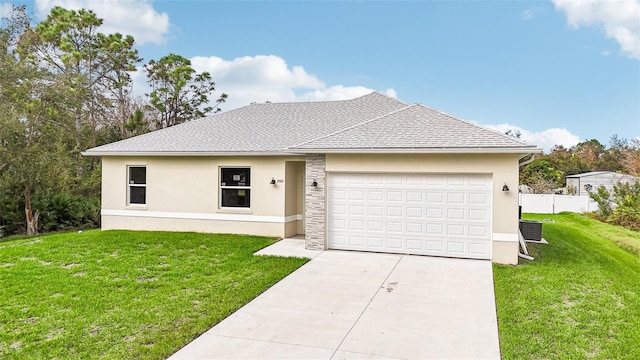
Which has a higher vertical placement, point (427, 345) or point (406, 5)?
point (406, 5)

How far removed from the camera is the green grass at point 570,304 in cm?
518

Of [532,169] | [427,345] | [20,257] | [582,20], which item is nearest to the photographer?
[427,345]

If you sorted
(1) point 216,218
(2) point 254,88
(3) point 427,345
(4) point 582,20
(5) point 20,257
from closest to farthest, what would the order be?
(3) point 427,345, (5) point 20,257, (1) point 216,218, (4) point 582,20, (2) point 254,88

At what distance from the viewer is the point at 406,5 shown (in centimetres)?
1670

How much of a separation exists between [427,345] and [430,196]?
5557mm

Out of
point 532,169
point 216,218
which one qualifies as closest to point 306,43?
point 216,218

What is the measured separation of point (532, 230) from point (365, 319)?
347 inches

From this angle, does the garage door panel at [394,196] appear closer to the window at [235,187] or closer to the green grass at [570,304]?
the green grass at [570,304]

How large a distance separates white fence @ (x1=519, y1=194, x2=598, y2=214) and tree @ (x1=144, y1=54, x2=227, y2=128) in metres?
24.2

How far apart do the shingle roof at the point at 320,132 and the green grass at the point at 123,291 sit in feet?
10.5

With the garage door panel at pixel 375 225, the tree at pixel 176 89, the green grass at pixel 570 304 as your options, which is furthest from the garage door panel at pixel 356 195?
the tree at pixel 176 89

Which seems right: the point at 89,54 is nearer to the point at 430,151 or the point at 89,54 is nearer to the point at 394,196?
the point at 394,196

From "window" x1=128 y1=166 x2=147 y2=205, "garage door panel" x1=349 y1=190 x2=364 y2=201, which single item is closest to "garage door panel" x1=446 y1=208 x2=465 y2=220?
"garage door panel" x1=349 y1=190 x2=364 y2=201

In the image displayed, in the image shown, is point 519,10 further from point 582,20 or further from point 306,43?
point 306,43
